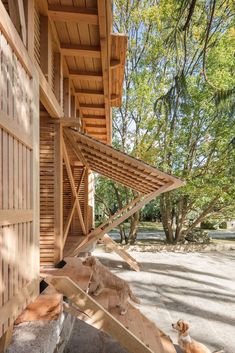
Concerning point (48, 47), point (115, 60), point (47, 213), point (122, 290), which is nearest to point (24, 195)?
point (47, 213)

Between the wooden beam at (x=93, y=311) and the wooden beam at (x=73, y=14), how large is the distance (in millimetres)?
3210

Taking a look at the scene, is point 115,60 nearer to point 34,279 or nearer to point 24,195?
point 24,195

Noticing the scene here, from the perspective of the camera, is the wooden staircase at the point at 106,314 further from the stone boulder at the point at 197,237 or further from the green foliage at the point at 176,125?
the stone boulder at the point at 197,237

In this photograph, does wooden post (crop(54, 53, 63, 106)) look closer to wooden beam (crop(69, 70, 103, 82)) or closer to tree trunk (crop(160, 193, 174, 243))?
wooden beam (crop(69, 70, 103, 82))

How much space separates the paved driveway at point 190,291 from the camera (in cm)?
574

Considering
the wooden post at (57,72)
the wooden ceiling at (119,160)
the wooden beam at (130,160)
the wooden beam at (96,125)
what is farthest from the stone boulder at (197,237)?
the wooden post at (57,72)

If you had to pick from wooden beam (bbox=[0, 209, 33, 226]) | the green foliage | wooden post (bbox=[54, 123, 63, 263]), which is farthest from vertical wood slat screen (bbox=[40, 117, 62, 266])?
the green foliage

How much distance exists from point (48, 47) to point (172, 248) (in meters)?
12.3

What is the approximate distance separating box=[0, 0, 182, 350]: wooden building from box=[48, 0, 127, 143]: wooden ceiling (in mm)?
14

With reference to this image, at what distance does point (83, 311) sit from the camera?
10.1 ft

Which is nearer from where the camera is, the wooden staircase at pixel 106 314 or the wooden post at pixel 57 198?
the wooden staircase at pixel 106 314

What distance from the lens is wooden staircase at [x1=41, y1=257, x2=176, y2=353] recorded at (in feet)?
10.1

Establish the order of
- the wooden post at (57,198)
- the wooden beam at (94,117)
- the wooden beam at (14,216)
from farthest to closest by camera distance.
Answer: the wooden beam at (94,117) → the wooden post at (57,198) → the wooden beam at (14,216)

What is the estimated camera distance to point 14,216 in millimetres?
2303
